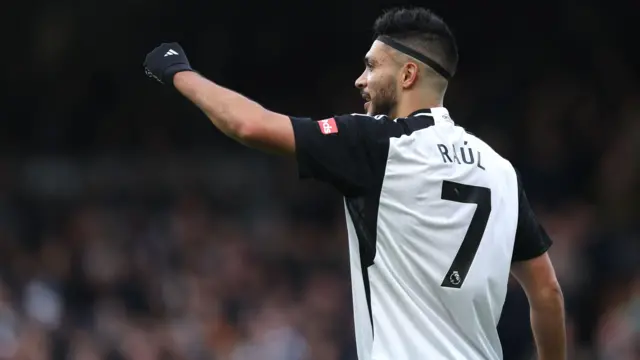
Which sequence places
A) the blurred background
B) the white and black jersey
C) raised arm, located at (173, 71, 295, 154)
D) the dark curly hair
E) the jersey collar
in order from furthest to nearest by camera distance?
1. the blurred background
2. the dark curly hair
3. the jersey collar
4. the white and black jersey
5. raised arm, located at (173, 71, 295, 154)

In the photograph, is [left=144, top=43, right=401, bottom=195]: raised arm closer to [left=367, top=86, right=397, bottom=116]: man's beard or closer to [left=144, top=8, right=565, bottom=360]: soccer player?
[left=144, top=8, right=565, bottom=360]: soccer player

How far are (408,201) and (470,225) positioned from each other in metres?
0.23

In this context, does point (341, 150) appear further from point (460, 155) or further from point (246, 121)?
point (460, 155)

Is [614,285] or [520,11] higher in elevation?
[520,11]

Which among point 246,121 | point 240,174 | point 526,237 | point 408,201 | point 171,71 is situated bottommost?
point 240,174

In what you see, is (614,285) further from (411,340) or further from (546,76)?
(411,340)

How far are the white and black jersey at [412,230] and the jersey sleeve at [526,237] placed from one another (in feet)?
0.59

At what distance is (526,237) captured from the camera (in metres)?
4.03

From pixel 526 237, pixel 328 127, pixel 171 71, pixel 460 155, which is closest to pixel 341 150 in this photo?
pixel 328 127

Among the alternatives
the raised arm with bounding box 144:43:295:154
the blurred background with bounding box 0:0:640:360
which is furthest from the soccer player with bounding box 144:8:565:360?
the blurred background with bounding box 0:0:640:360

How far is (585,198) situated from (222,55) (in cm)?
383

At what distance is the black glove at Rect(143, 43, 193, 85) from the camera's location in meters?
3.77

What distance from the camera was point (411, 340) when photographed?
3725mm

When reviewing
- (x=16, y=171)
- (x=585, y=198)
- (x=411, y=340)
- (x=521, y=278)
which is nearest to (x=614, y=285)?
(x=585, y=198)
